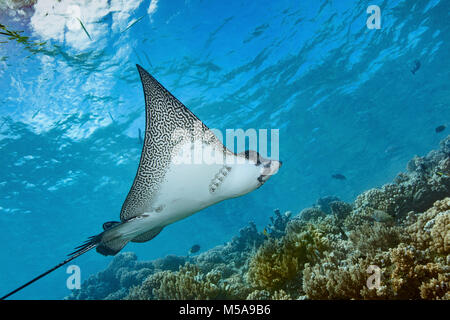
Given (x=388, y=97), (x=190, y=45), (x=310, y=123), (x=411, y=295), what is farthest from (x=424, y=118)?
(x=411, y=295)

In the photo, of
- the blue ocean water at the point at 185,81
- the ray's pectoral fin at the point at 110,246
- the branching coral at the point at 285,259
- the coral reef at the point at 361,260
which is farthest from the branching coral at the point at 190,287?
the blue ocean water at the point at 185,81

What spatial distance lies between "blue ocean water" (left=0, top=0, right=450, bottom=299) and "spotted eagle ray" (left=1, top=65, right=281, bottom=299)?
2727 millimetres

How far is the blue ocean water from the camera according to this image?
11323mm

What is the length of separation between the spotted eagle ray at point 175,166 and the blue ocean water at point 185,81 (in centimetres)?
273

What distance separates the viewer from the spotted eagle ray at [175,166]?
9.32 ft

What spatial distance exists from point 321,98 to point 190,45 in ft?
50.7

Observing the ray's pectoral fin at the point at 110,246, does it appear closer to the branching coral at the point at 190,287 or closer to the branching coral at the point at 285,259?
the branching coral at the point at 190,287

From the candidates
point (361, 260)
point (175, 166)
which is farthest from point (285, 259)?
point (175, 166)

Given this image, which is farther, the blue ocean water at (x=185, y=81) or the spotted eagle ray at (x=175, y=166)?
the blue ocean water at (x=185, y=81)

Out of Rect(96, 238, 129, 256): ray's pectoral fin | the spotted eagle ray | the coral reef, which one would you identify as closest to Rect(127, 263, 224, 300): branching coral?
the coral reef

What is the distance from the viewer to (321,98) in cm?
2320

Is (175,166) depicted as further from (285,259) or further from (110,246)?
(285,259)

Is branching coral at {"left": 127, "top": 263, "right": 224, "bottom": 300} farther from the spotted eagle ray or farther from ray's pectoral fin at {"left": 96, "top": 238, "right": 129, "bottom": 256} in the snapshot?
the spotted eagle ray
